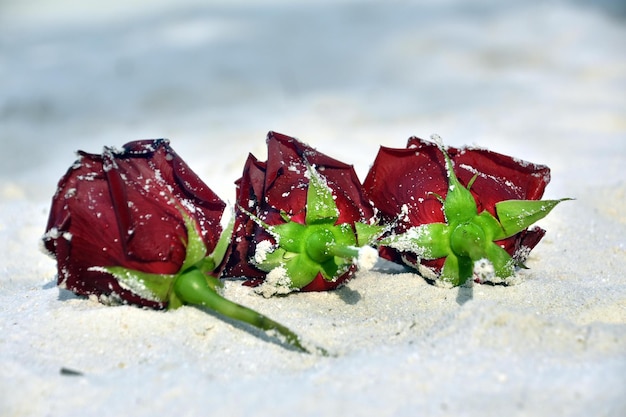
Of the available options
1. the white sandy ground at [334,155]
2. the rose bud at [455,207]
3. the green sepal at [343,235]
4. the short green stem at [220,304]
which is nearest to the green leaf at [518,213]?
the rose bud at [455,207]

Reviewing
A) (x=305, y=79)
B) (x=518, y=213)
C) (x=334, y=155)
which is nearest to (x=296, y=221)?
(x=518, y=213)

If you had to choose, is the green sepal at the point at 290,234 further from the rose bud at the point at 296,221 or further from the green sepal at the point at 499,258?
the green sepal at the point at 499,258

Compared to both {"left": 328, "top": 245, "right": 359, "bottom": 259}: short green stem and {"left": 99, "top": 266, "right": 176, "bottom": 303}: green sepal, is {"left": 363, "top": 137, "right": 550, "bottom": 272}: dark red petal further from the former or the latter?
{"left": 99, "top": 266, "right": 176, "bottom": 303}: green sepal

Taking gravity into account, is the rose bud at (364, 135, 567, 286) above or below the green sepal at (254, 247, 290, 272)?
above

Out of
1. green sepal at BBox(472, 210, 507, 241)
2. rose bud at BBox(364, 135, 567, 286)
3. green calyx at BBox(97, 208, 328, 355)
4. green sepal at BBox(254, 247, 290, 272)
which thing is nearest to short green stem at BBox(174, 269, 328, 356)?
green calyx at BBox(97, 208, 328, 355)

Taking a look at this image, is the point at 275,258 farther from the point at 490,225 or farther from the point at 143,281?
the point at 490,225

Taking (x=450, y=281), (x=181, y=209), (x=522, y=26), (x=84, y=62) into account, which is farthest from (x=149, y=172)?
(x=522, y=26)
